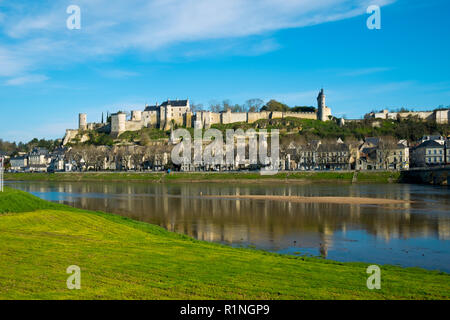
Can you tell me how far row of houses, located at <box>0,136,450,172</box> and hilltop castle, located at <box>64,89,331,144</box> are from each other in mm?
25883

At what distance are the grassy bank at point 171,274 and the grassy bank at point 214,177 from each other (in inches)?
2116

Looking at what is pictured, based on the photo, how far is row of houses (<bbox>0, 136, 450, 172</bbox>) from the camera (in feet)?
266

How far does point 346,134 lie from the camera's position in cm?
11150

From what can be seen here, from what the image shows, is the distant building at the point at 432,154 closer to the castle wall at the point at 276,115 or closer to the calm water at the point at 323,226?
the calm water at the point at 323,226

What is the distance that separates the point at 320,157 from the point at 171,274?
3068 inches

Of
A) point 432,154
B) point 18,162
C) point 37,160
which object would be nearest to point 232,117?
point 37,160

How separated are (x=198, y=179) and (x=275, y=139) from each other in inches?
1214

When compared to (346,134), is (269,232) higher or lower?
lower

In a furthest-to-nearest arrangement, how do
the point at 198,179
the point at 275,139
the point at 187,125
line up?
the point at 187,125
the point at 275,139
the point at 198,179

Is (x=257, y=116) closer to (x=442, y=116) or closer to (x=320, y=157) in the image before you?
(x=320, y=157)

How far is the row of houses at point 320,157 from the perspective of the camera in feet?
266

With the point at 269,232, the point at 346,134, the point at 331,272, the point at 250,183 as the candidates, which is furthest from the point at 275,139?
the point at 331,272

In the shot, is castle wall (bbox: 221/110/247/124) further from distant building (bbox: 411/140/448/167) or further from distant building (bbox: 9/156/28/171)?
distant building (bbox: 9/156/28/171)
